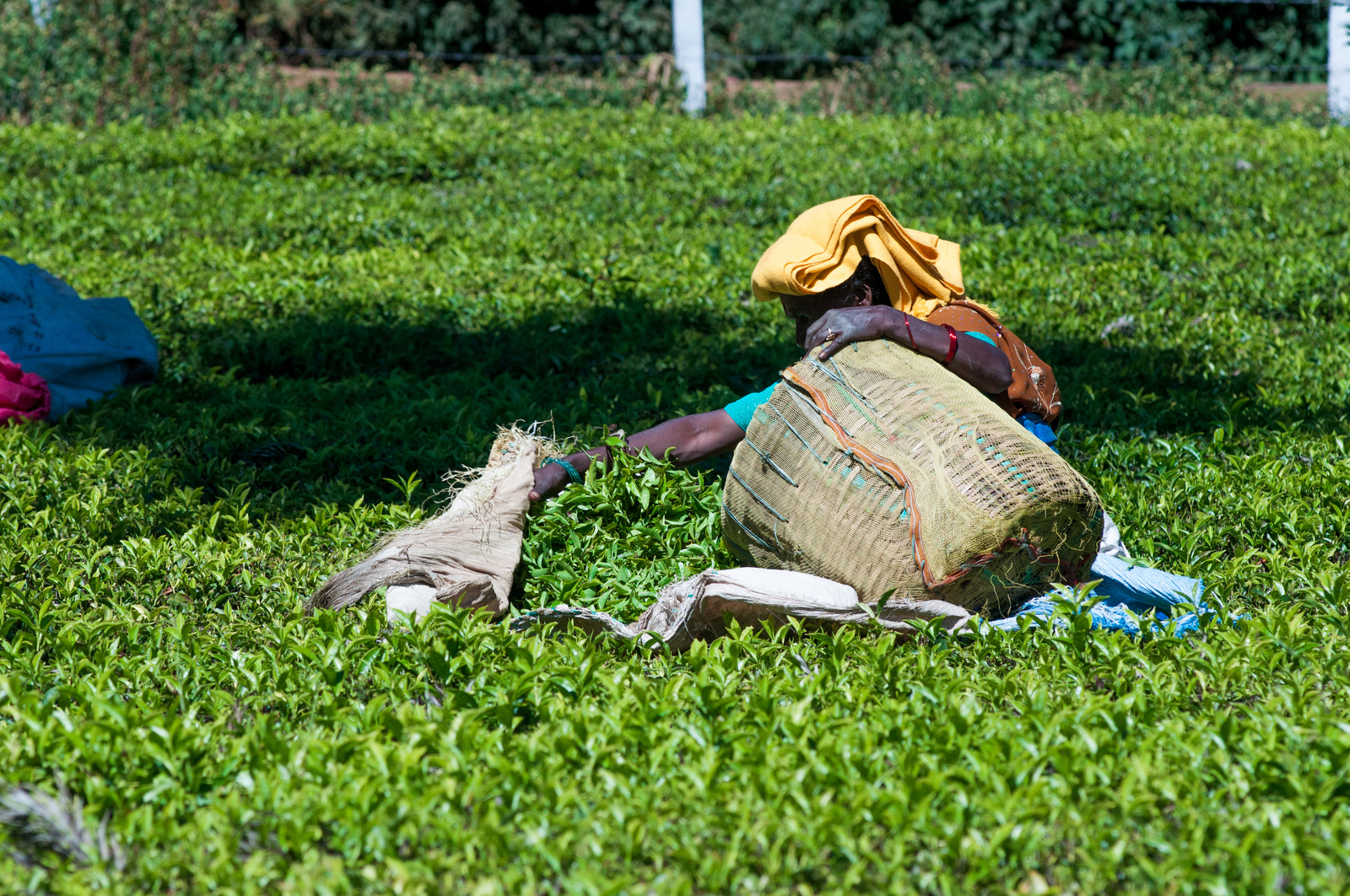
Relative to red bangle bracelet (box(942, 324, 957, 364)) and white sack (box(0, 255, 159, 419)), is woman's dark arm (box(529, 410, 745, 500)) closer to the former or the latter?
red bangle bracelet (box(942, 324, 957, 364))

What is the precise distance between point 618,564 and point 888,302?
108cm

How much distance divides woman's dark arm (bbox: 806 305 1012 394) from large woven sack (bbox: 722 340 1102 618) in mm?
39

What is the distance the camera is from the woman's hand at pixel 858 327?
324 cm

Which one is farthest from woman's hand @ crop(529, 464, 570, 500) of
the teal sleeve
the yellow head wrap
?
the yellow head wrap

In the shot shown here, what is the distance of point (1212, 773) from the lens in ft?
7.20

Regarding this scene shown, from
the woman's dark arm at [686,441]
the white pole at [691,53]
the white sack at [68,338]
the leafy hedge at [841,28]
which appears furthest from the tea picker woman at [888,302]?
the leafy hedge at [841,28]

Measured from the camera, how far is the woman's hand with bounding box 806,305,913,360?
3.24 m

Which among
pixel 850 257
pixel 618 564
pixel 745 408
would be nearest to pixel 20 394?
pixel 618 564

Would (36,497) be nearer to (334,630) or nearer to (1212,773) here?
(334,630)

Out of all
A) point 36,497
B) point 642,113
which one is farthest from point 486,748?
point 642,113

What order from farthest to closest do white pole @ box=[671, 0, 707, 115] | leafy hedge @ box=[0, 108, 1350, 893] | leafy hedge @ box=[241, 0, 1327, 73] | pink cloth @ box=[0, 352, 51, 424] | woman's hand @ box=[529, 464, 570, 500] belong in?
leafy hedge @ box=[241, 0, 1327, 73] → white pole @ box=[671, 0, 707, 115] → pink cloth @ box=[0, 352, 51, 424] → woman's hand @ box=[529, 464, 570, 500] → leafy hedge @ box=[0, 108, 1350, 893]

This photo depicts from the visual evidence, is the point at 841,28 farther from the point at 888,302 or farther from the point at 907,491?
the point at 907,491

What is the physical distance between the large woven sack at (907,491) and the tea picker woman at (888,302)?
0.09m

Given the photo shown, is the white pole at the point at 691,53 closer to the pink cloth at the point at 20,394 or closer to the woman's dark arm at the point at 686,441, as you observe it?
the pink cloth at the point at 20,394
